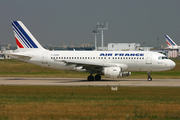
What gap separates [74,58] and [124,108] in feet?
79.1

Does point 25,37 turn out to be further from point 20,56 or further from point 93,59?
point 93,59

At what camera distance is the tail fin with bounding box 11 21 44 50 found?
4353cm

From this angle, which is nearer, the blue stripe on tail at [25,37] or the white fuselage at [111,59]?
the white fuselage at [111,59]

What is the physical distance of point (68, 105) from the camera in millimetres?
19328

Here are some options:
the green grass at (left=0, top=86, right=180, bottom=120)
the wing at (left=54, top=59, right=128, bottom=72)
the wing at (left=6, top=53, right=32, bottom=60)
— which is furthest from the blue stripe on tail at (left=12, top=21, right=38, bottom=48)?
the green grass at (left=0, top=86, right=180, bottom=120)

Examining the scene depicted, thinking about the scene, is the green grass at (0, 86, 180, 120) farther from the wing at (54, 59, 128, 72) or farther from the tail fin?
the tail fin

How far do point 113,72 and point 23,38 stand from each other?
50.7ft

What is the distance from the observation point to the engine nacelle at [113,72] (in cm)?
3747

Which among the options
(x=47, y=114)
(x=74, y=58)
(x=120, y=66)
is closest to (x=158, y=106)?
(x=47, y=114)

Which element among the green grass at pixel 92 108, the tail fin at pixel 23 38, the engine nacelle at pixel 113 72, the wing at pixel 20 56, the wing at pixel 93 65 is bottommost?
the green grass at pixel 92 108

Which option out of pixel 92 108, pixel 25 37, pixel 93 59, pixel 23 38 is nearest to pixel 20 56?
pixel 23 38

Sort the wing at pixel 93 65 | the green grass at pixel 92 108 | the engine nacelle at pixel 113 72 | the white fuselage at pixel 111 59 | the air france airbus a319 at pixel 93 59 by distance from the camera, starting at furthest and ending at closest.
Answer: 1. the white fuselage at pixel 111 59
2. the air france airbus a319 at pixel 93 59
3. the wing at pixel 93 65
4. the engine nacelle at pixel 113 72
5. the green grass at pixel 92 108

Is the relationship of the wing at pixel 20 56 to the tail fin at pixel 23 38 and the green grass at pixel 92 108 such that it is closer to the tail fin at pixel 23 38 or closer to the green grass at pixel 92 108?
the tail fin at pixel 23 38

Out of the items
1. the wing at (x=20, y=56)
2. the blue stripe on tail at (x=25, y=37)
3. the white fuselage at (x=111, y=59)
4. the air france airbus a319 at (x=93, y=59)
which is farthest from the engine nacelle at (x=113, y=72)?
the blue stripe on tail at (x=25, y=37)
